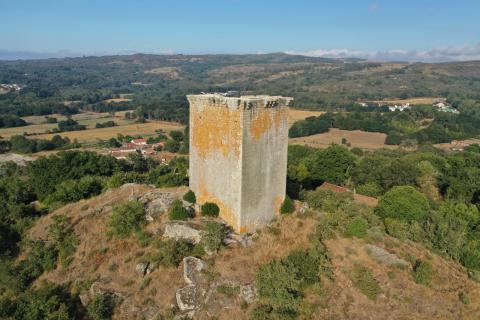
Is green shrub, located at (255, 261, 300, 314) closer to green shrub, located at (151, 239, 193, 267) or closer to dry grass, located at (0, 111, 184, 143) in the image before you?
green shrub, located at (151, 239, 193, 267)

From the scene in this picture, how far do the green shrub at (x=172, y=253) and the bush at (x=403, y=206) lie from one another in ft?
44.8

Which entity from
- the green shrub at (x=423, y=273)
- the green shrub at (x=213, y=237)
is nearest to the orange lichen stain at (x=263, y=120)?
the green shrub at (x=213, y=237)

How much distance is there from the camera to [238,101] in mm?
14375

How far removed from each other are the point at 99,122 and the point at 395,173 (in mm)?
75895

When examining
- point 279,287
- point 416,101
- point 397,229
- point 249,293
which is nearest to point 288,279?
point 279,287

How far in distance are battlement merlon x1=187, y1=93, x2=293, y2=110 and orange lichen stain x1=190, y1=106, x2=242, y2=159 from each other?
0.19 metres

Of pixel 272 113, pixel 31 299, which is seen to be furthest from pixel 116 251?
pixel 272 113

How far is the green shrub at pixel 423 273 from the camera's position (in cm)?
1426

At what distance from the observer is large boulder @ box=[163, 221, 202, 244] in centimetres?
1482

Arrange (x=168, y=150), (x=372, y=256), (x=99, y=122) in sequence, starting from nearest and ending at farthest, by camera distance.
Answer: (x=372, y=256), (x=168, y=150), (x=99, y=122)

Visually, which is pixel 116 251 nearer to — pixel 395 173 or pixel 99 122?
pixel 395 173

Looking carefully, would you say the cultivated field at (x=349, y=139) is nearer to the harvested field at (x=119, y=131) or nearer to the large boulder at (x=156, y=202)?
the harvested field at (x=119, y=131)

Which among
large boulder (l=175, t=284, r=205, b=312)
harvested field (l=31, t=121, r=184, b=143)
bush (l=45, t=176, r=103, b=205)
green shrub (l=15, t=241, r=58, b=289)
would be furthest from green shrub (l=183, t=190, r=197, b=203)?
harvested field (l=31, t=121, r=184, b=143)

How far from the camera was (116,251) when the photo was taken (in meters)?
15.3
